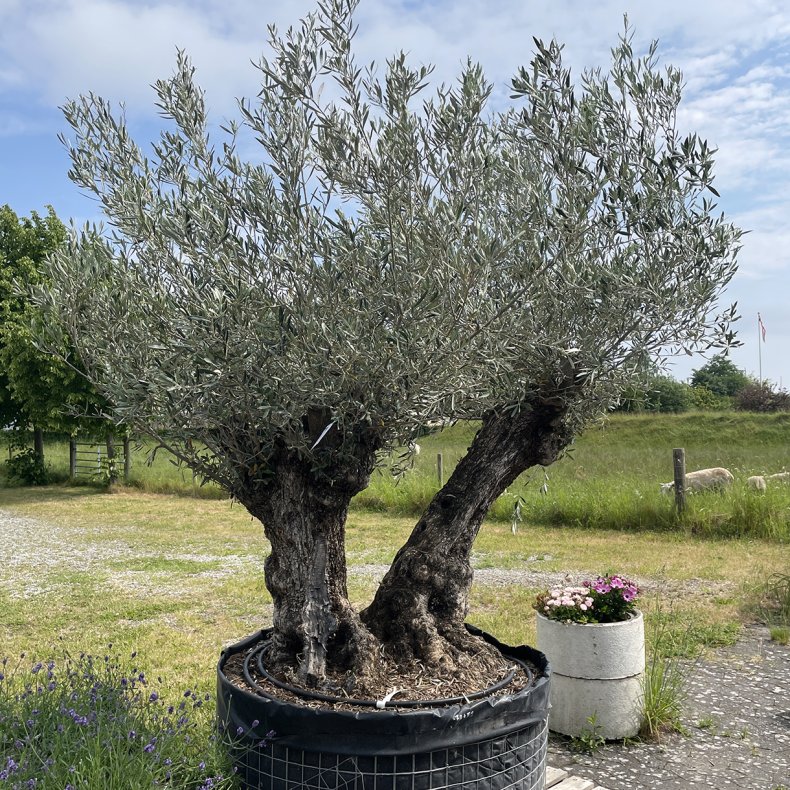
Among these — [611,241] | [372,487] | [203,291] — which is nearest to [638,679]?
[611,241]

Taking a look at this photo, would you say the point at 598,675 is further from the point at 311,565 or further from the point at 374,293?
the point at 374,293

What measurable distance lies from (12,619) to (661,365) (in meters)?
7.93

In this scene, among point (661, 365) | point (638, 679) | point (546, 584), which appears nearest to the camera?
point (661, 365)

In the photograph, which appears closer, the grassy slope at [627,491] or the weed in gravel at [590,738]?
the weed in gravel at [590,738]

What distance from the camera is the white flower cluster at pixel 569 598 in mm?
5391

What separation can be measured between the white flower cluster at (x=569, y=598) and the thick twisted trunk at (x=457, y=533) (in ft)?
3.96

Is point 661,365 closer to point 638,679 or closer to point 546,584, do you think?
point 638,679

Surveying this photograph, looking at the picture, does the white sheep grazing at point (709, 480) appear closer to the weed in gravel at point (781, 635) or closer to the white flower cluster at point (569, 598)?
the weed in gravel at point (781, 635)

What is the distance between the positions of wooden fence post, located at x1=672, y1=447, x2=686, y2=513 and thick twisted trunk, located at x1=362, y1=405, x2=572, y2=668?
945cm

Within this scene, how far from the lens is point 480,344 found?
3369 mm

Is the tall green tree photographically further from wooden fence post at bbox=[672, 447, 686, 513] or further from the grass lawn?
wooden fence post at bbox=[672, 447, 686, 513]

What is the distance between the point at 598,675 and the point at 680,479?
9017 millimetres

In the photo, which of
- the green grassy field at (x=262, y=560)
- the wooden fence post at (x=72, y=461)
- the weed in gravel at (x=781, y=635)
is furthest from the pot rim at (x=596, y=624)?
the wooden fence post at (x=72, y=461)

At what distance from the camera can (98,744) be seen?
3482mm
